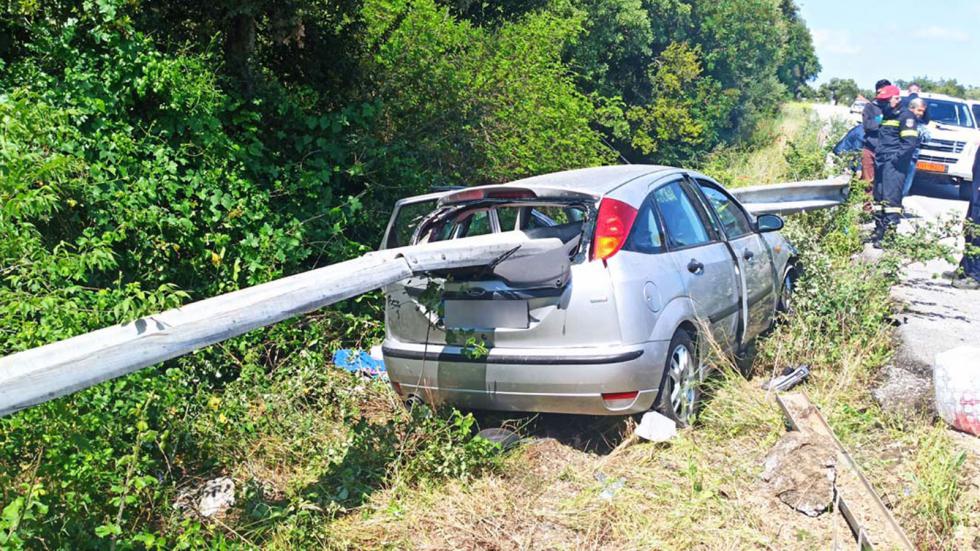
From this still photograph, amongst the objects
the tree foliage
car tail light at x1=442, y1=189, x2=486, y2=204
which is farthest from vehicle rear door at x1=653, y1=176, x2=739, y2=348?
the tree foliage

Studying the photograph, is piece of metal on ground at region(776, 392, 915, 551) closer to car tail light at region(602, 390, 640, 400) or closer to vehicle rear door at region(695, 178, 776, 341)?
car tail light at region(602, 390, 640, 400)

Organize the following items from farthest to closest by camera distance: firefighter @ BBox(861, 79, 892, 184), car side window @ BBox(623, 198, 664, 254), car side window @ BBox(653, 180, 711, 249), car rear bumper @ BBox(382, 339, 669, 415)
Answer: firefighter @ BBox(861, 79, 892, 184)
car side window @ BBox(653, 180, 711, 249)
car side window @ BBox(623, 198, 664, 254)
car rear bumper @ BBox(382, 339, 669, 415)

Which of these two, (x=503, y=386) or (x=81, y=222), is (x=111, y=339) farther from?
(x=81, y=222)

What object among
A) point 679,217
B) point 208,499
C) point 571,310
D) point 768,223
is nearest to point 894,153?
point 768,223

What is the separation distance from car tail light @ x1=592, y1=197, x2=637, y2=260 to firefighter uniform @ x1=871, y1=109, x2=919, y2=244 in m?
8.06

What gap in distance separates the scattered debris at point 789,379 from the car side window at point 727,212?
1.09m

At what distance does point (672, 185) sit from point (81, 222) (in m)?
4.05

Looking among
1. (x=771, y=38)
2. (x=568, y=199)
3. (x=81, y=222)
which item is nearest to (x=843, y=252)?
(x=568, y=199)

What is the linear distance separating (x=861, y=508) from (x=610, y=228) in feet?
6.43

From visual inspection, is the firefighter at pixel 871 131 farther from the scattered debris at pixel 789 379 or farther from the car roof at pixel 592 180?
the car roof at pixel 592 180

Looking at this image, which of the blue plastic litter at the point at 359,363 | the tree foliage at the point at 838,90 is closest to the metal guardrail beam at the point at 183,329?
the blue plastic litter at the point at 359,363

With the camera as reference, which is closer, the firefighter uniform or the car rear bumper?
the car rear bumper

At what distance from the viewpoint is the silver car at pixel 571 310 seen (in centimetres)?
480

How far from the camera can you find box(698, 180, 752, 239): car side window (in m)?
6.48
